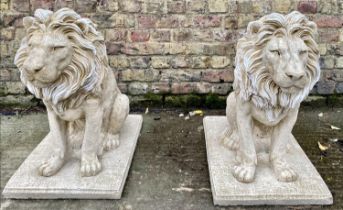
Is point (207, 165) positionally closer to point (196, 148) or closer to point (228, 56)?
point (196, 148)

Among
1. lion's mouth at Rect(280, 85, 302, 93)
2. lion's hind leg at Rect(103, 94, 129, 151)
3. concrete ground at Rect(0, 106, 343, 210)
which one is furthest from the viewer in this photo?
lion's hind leg at Rect(103, 94, 129, 151)

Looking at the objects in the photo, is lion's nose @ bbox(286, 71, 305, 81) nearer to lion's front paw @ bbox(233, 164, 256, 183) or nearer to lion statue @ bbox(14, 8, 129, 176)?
lion's front paw @ bbox(233, 164, 256, 183)

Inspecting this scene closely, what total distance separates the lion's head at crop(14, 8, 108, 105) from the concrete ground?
0.94 metres

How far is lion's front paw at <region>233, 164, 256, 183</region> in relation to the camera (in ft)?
9.18

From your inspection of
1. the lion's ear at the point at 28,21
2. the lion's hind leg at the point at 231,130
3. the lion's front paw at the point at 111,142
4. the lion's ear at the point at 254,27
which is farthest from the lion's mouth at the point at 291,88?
the lion's ear at the point at 28,21

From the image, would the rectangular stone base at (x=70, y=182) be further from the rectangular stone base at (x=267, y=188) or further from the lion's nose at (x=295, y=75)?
the lion's nose at (x=295, y=75)

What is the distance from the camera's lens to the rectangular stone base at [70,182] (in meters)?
2.79

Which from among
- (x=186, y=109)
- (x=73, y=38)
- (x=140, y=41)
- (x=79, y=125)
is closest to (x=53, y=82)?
(x=73, y=38)

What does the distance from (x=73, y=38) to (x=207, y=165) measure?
1726 mm

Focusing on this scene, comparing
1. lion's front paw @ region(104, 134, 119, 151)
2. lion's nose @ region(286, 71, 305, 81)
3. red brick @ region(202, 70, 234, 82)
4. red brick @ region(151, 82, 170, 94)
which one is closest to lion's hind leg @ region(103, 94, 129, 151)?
lion's front paw @ region(104, 134, 119, 151)

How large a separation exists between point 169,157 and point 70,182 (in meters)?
1.05

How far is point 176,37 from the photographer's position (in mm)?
4629

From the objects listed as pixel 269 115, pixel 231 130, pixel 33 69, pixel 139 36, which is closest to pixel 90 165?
pixel 33 69

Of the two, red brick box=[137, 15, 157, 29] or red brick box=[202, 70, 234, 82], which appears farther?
red brick box=[202, 70, 234, 82]
